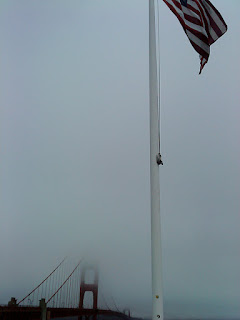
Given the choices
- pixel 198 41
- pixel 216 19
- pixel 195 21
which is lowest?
pixel 198 41

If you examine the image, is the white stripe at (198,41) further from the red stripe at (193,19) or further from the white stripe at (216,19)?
the white stripe at (216,19)

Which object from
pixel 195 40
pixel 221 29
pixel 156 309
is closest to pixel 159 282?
pixel 156 309

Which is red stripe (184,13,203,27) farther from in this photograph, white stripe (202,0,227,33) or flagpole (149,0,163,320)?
flagpole (149,0,163,320)

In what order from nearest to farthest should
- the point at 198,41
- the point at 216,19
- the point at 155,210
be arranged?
the point at 155,210, the point at 198,41, the point at 216,19

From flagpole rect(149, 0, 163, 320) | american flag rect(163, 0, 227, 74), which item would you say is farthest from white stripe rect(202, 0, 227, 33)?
flagpole rect(149, 0, 163, 320)

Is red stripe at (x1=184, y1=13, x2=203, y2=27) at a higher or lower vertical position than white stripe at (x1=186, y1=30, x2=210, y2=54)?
higher

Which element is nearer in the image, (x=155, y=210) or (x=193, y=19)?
(x=155, y=210)

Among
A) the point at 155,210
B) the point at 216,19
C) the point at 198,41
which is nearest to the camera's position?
the point at 155,210

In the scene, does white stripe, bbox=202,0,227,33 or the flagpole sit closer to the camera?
the flagpole

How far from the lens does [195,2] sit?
7.82 m

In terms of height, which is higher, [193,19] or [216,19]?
[216,19]

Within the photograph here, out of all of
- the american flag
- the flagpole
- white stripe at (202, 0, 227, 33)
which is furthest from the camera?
white stripe at (202, 0, 227, 33)

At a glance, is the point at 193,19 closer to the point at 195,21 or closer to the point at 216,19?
the point at 195,21

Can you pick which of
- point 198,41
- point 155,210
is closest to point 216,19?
point 198,41
